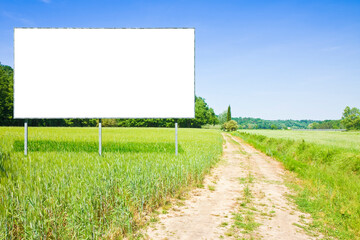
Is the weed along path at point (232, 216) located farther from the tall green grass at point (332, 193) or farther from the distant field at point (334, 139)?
the distant field at point (334, 139)

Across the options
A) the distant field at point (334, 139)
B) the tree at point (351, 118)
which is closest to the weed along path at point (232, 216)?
the distant field at point (334, 139)

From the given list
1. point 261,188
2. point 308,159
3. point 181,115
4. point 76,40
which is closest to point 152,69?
point 181,115

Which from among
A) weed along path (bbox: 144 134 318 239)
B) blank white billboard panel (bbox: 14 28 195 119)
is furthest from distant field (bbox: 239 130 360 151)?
blank white billboard panel (bbox: 14 28 195 119)

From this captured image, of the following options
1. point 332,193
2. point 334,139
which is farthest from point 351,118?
point 332,193

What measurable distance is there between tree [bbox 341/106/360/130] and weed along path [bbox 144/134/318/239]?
136734mm

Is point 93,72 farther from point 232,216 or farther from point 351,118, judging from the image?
point 351,118

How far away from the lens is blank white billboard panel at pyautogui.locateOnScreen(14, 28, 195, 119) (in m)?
11.1

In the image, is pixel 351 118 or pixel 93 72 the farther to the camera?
pixel 351 118

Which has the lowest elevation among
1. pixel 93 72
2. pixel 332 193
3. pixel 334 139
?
pixel 332 193

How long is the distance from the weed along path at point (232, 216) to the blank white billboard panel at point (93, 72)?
5.26 m

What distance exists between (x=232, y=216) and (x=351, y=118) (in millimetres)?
144852

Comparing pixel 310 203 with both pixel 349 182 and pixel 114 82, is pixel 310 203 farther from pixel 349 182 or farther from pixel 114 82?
pixel 114 82

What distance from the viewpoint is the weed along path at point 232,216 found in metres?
4.62

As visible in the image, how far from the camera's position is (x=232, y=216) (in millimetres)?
5520
